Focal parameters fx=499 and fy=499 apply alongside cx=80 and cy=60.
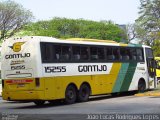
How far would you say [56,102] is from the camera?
25.1 metres

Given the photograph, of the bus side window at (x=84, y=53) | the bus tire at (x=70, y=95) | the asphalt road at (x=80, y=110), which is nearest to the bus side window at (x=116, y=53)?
the bus side window at (x=84, y=53)

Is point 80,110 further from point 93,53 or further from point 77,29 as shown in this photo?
point 77,29

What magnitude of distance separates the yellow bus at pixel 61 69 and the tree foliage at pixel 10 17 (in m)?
41.4

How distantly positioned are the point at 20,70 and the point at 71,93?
290 cm

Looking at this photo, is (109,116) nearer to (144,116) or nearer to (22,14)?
(144,116)

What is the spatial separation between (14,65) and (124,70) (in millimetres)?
7779

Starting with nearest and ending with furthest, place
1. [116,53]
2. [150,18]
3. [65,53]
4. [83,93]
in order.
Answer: [65,53], [83,93], [116,53], [150,18]

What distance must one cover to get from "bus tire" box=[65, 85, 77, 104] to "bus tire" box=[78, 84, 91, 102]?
0.52 meters

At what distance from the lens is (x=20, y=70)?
22.1 meters

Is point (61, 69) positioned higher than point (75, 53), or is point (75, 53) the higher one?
point (75, 53)

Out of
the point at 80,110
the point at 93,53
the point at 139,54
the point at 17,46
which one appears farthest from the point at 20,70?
the point at 139,54

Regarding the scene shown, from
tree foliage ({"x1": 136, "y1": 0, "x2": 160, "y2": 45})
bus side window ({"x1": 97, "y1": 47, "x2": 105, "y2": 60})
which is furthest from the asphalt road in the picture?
tree foliage ({"x1": 136, "y1": 0, "x2": 160, "y2": 45})

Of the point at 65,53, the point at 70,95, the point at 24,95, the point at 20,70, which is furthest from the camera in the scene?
the point at 70,95

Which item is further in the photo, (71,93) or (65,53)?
(71,93)
